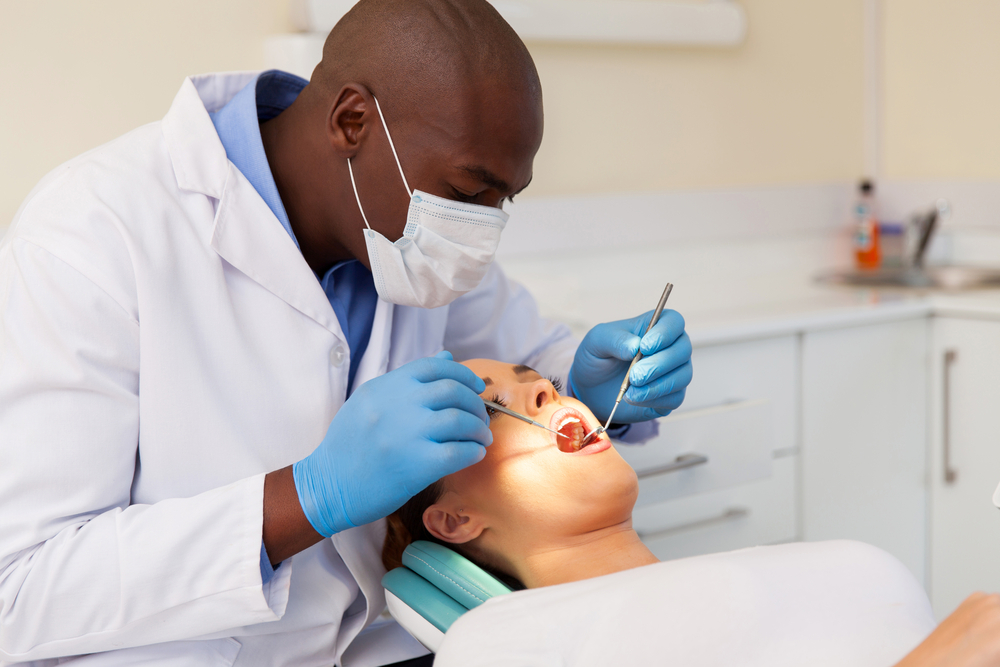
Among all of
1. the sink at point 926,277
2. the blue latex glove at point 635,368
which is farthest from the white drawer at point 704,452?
the sink at point 926,277

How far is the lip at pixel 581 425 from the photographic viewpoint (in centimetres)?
116

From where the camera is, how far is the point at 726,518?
186cm

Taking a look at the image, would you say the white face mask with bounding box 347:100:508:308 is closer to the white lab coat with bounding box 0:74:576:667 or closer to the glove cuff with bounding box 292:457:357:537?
the white lab coat with bounding box 0:74:576:667

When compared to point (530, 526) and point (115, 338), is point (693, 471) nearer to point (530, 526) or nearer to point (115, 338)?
point (530, 526)

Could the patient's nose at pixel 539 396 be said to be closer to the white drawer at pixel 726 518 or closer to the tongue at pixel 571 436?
the tongue at pixel 571 436

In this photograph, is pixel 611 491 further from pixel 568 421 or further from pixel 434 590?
pixel 434 590

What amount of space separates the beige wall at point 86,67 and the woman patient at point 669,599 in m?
1.20

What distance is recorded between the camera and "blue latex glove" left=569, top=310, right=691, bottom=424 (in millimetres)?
1290

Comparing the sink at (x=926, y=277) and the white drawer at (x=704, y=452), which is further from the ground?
the sink at (x=926, y=277)

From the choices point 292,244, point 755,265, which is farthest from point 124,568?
point 755,265

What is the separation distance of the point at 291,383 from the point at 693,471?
0.93 metres

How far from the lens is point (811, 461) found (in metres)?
1.97

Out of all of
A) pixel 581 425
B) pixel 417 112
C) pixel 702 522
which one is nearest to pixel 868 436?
pixel 702 522

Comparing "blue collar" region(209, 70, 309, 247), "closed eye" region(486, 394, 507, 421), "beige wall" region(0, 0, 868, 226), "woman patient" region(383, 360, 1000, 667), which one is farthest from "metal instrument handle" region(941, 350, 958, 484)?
"blue collar" region(209, 70, 309, 247)
